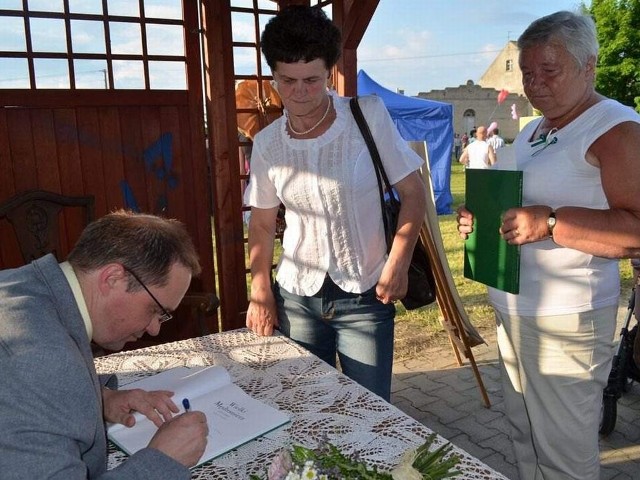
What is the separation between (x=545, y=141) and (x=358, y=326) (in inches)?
33.3

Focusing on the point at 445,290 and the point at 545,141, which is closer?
the point at 545,141

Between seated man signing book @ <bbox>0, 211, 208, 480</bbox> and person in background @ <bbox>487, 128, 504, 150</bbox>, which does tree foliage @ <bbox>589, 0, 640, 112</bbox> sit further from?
seated man signing book @ <bbox>0, 211, 208, 480</bbox>

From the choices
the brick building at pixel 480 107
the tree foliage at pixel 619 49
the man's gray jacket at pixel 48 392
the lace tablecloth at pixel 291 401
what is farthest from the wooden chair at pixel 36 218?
the brick building at pixel 480 107

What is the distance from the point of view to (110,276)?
1.15 meters

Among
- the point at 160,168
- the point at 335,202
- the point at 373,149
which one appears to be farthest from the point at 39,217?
the point at 373,149

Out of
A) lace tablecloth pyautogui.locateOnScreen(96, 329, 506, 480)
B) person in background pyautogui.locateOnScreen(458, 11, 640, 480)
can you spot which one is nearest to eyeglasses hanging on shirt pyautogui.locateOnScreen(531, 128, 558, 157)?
person in background pyautogui.locateOnScreen(458, 11, 640, 480)

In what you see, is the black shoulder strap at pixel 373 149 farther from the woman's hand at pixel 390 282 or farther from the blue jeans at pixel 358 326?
the blue jeans at pixel 358 326

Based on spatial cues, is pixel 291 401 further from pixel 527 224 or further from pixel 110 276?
pixel 527 224

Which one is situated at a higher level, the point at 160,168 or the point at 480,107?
the point at 480,107

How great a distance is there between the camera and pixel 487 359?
14.1 ft

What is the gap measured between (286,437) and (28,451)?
65 centimetres

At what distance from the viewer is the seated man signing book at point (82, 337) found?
0.90 metres

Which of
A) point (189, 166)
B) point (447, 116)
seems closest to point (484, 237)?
point (189, 166)

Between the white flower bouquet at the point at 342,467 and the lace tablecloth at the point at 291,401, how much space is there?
163mm
